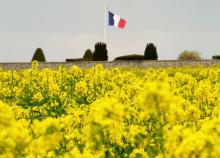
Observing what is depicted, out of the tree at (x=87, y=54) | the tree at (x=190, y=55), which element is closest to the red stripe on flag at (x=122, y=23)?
the tree at (x=87, y=54)

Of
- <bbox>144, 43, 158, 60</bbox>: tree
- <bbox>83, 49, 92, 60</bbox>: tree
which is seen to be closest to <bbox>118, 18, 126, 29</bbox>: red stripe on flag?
<bbox>144, 43, 158, 60</bbox>: tree

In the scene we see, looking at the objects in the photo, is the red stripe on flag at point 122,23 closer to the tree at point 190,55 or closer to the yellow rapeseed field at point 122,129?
the tree at point 190,55

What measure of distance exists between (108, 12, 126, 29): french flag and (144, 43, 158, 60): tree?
9.82 feet

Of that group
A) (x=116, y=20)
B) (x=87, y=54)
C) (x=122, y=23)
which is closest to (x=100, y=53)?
(x=122, y=23)

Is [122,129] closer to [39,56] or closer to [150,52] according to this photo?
[150,52]

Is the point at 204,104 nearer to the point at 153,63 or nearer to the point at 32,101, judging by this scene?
the point at 32,101

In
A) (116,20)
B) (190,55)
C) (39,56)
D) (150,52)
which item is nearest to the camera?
(150,52)

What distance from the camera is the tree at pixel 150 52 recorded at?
46406 mm

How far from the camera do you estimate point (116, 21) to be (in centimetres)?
4919

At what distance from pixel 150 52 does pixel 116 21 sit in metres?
4.24

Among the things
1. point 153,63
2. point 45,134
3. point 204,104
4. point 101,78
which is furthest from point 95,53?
point 45,134

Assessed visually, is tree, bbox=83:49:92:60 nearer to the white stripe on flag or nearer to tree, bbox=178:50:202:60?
the white stripe on flag

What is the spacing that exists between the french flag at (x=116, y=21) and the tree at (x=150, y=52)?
299 centimetres

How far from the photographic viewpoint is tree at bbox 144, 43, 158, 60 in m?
46.4
